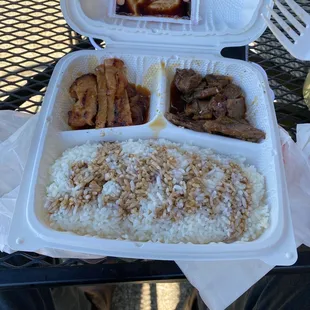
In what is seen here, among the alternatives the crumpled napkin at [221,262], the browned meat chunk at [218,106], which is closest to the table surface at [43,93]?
the crumpled napkin at [221,262]

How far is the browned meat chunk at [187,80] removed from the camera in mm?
1397

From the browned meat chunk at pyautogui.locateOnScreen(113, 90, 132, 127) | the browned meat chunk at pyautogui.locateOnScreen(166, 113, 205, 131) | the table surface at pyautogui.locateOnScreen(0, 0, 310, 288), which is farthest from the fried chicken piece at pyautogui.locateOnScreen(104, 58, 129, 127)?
the table surface at pyautogui.locateOnScreen(0, 0, 310, 288)

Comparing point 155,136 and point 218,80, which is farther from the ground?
point 218,80

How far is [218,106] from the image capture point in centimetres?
135

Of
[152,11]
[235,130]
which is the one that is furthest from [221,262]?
[152,11]

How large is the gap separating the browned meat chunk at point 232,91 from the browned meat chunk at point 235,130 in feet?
0.46

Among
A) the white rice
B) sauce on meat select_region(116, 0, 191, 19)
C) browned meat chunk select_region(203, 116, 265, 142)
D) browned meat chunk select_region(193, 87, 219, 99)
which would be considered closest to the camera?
the white rice

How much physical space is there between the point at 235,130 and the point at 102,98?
0.47 meters

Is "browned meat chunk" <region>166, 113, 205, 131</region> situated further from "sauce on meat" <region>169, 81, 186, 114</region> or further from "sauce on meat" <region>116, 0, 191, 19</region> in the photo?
"sauce on meat" <region>116, 0, 191, 19</region>

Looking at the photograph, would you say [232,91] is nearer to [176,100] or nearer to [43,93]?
[176,100]

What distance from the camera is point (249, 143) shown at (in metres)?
1.28

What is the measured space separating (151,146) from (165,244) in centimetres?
36

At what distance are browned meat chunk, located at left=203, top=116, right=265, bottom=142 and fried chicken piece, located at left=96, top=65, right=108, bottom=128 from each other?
340 millimetres

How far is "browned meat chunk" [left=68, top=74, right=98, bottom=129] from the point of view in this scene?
1.33 metres
